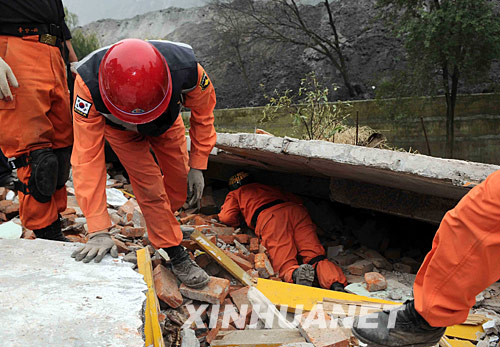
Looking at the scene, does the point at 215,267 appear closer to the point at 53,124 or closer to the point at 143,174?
the point at 143,174

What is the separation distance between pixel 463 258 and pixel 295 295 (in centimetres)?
146

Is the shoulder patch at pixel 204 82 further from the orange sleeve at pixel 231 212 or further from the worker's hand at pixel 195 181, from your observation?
the orange sleeve at pixel 231 212

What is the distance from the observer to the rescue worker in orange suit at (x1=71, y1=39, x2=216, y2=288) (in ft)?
6.98

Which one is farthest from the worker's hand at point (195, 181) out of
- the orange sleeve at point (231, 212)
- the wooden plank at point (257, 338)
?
the orange sleeve at point (231, 212)

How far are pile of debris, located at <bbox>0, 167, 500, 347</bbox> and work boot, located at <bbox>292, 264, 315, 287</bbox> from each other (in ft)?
0.79

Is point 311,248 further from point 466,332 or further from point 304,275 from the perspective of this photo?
point 466,332

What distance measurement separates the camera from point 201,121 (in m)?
2.76

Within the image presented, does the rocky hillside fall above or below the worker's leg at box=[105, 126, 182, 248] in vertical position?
above

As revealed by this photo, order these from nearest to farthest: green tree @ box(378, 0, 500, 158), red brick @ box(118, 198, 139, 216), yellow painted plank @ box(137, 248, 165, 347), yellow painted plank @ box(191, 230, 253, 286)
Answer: yellow painted plank @ box(137, 248, 165, 347) → yellow painted plank @ box(191, 230, 253, 286) → red brick @ box(118, 198, 139, 216) → green tree @ box(378, 0, 500, 158)

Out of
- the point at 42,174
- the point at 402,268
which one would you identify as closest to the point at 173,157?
the point at 42,174

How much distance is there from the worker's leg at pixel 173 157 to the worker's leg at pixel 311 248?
138 centimetres

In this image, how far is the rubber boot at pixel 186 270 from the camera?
8.21 feet

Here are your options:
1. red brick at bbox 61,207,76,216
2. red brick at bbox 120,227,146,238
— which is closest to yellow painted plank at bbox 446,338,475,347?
red brick at bbox 120,227,146,238

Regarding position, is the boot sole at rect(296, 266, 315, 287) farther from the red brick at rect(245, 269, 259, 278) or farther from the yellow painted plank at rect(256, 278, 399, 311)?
the yellow painted plank at rect(256, 278, 399, 311)
